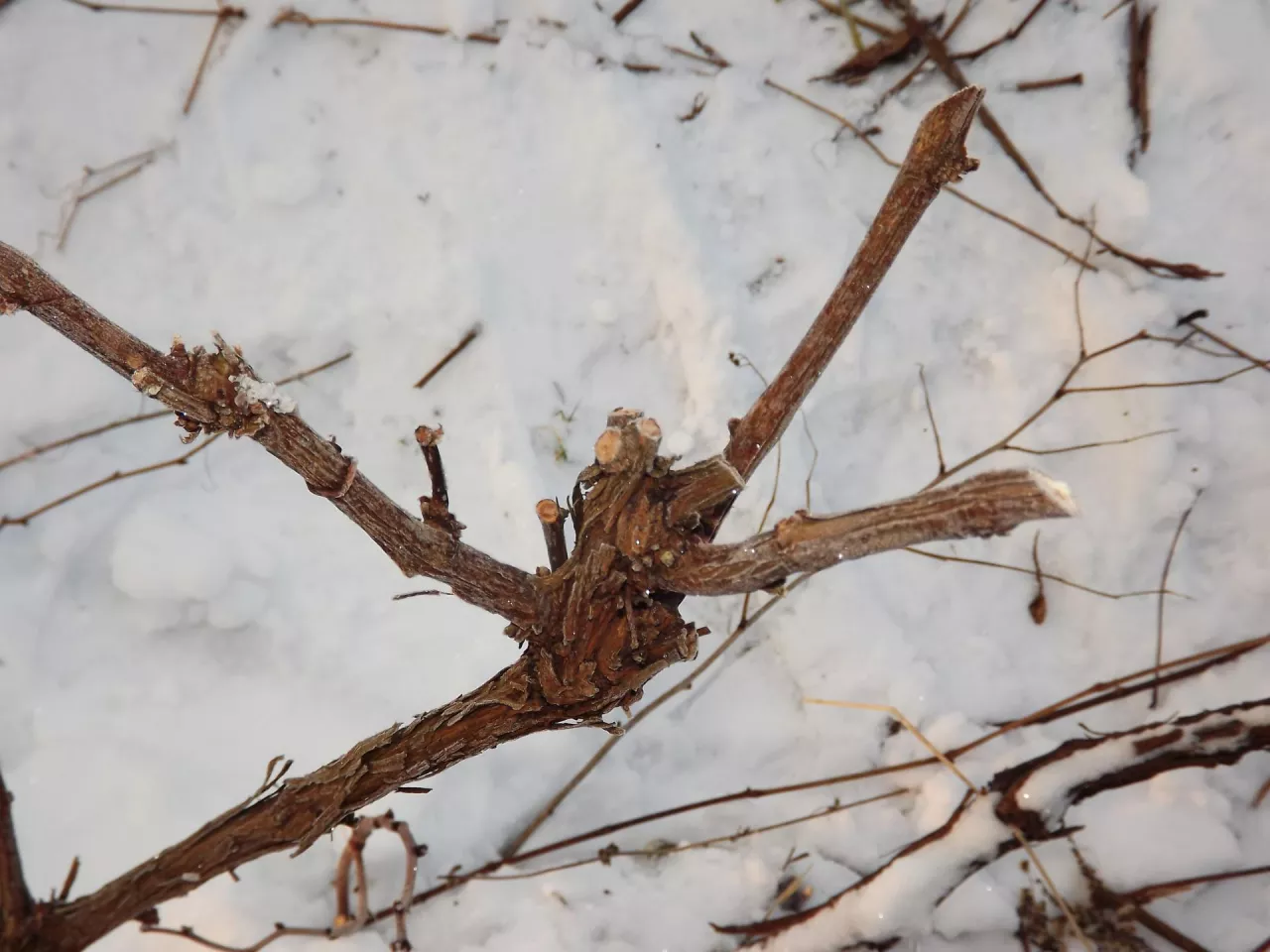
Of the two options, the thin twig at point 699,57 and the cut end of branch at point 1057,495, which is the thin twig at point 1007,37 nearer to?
the thin twig at point 699,57

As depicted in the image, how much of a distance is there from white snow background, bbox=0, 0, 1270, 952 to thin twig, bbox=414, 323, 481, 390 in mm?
22

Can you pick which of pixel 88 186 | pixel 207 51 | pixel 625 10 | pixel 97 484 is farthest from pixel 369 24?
pixel 97 484

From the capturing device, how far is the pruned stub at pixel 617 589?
71 cm

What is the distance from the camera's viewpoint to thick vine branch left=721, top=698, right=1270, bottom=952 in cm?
118

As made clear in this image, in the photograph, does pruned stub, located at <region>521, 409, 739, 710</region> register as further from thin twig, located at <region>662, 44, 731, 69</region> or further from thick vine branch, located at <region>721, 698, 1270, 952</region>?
thin twig, located at <region>662, 44, 731, 69</region>

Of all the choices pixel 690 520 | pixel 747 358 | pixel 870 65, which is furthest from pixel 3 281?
pixel 870 65

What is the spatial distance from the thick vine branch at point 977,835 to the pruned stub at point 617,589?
65cm

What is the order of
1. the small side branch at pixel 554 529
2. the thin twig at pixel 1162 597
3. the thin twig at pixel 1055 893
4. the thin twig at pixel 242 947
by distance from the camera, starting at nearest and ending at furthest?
the small side branch at pixel 554 529 < the thin twig at pixel 242 947 < the thin twig at pixel 1055 893 < the thin twig at pixel 1162 597

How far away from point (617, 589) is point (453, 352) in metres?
0.68

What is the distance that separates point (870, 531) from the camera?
597 mm

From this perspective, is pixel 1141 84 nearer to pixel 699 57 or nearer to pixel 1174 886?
pixel 699 57

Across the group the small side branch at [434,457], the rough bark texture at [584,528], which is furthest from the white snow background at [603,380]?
the small side branch at [434,457]

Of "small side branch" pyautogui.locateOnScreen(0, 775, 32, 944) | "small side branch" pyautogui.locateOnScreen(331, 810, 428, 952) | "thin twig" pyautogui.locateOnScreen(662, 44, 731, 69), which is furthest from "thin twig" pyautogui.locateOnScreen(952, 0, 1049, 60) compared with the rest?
"small side branch" pyautogui.locateOnScreen(0, 775, 32, 944)

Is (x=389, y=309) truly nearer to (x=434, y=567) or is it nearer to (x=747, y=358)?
(x=747, y=358)
